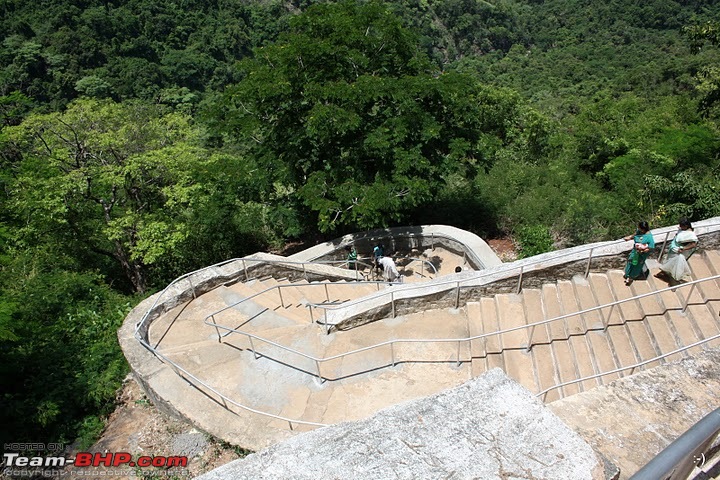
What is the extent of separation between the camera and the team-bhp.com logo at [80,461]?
6066 millimetres

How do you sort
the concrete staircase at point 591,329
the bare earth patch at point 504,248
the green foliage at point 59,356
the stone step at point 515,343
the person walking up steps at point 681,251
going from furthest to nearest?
the bare earth patch at point 504,248 → the person walking up steps at point 681,251 → the green foliage at point 59,356 → the stone step at point 515,343 → the concrete staircase at point 591,329

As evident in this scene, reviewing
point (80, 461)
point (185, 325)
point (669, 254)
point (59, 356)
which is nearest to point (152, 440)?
point (80, 461)

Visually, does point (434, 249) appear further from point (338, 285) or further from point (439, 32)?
point (439, 32)

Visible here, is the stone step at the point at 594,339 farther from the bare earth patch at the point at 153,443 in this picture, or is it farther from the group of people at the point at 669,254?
the bare earth patch at the point at 153,443

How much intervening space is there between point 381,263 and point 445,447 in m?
7.96

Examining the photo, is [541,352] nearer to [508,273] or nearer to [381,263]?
[508,273]

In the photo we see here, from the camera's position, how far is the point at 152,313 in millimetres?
8625

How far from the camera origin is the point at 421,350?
7441 millimetres

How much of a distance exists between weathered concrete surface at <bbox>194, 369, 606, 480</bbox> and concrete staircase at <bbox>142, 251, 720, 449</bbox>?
10.4 feet

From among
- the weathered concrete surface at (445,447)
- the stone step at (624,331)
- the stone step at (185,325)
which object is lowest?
the stone step at (185,325)

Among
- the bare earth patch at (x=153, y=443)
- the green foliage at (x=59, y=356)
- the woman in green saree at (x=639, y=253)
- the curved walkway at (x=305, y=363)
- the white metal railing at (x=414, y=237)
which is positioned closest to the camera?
the bare earth patch at (x=153, y=443)

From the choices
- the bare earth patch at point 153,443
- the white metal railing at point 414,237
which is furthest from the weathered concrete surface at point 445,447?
the white metal railing at point 414,237

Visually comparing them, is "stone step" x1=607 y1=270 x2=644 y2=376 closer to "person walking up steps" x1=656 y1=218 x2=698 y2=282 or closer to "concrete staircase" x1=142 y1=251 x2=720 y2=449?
"concrete staircase" x1=142 y1=251 x2=720 y2=449

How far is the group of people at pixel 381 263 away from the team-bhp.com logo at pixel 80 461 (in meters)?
5.76
